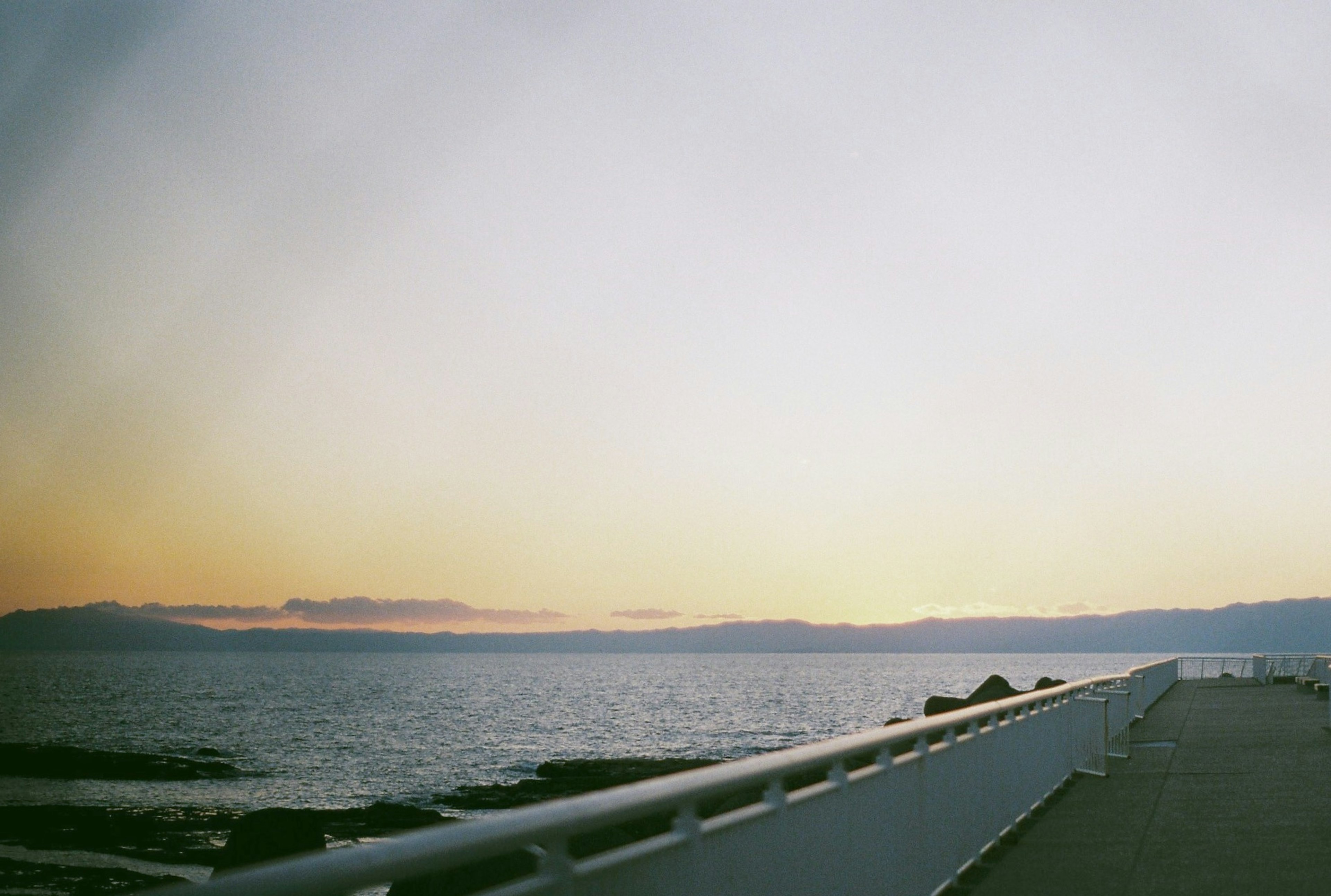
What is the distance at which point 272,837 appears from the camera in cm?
1517

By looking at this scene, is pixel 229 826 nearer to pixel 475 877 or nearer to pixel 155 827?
pixel 155 827

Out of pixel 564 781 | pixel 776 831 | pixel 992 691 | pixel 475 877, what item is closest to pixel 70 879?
pixel 564 781

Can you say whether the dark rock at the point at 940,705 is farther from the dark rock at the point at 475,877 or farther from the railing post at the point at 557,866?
the railing post at the point at 557,866

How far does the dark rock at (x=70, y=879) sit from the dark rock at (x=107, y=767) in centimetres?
2836

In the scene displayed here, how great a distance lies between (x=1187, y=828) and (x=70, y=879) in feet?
95.3

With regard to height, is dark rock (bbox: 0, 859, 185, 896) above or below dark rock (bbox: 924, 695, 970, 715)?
below

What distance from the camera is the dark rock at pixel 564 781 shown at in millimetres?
44562

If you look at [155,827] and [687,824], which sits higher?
[687,824]

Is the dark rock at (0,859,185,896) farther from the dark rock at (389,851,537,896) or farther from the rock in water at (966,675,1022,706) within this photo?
the dark rock at (389,851,537,896)

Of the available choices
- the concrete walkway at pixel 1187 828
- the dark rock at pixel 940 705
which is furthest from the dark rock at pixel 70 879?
the concrete walkway at pixel 1187 828

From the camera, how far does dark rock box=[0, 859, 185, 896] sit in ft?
96.4

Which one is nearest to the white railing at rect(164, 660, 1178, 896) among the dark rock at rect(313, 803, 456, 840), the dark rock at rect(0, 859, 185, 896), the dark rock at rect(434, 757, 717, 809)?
the dark rock at rect(0, 859, 185, 896)

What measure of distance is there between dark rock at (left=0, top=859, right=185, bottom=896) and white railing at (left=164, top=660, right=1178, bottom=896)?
22.3 meters

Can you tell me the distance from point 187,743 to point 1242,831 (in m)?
84.8
